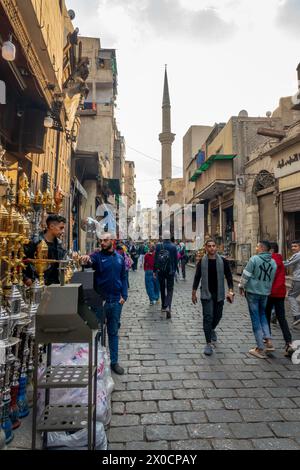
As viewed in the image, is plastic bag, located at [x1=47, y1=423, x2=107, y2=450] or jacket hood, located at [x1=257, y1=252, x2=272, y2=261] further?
jacket hood, located at [x1=257, y1=252, x2=272, y2=261]

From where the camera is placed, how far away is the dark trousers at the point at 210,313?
512 cm

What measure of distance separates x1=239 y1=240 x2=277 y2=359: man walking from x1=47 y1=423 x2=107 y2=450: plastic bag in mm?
3235

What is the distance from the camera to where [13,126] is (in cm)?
673

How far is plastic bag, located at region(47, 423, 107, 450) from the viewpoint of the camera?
8.19ft

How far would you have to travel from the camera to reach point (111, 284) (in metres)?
4.46

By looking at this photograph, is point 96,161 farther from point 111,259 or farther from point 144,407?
point 144,407

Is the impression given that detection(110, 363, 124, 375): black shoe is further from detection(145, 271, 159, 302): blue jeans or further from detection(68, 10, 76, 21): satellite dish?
detection(68, 10, 76, 21): satellite dish

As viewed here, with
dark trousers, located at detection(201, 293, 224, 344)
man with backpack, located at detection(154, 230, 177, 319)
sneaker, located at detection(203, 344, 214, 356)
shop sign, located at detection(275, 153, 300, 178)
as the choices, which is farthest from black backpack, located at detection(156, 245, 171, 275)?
shop sign, located at detection(275, 153, 300, 178)

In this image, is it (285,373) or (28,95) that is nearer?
(285,373)

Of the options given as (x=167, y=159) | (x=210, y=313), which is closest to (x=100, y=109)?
(x=210, y=313)

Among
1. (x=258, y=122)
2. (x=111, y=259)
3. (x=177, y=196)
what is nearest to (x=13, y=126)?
(x=111, y=259)

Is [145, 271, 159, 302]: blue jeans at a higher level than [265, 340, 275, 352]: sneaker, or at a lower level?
higher

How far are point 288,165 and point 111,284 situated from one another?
11423 mm

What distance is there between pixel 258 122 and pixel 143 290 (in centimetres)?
1339
